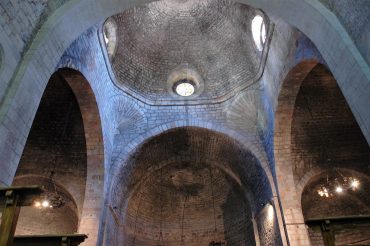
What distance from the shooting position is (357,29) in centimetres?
554

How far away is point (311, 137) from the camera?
11820 millimetres

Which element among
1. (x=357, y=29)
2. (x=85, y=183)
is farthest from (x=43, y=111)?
(x=357, y=29)

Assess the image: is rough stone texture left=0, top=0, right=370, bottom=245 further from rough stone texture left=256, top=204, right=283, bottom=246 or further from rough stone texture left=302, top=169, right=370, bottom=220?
rough stone texture left=302, top=169, right=370, bottom=220

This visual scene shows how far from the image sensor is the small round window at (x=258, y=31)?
1177 centimetres

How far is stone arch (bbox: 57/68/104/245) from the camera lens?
380 inches

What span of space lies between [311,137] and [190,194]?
6.73 m

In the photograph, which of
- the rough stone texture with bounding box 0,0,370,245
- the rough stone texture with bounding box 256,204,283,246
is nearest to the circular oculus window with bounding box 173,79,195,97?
the rough stone texture with bounding box 0,0,370,245

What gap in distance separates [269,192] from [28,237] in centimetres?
882

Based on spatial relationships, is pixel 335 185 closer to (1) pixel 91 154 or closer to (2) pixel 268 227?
(2) pixel 268 227

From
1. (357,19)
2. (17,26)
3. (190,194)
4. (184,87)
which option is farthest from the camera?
(190,194)

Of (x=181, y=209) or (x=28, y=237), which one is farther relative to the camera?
(x=181, y=209)

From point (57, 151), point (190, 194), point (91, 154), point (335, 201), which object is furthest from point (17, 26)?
point (335, 201)

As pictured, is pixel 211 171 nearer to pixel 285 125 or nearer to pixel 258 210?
pixel 258 210

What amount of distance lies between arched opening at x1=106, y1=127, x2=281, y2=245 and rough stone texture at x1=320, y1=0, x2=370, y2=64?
690cm
